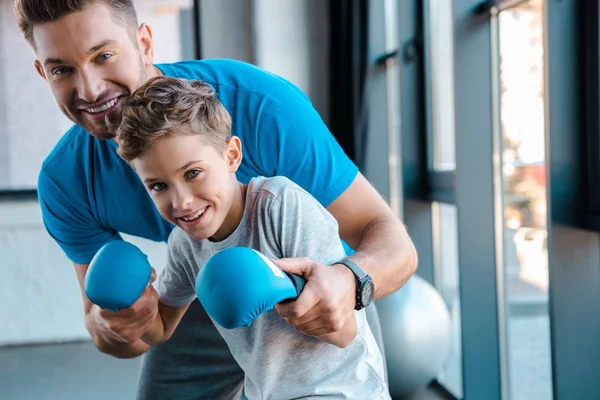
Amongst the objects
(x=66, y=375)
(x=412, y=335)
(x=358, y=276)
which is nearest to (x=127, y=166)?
(x=358, y=276)

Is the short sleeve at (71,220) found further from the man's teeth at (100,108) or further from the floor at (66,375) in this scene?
the floor at (66,375)

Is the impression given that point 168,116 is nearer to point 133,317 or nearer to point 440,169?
point 133,317

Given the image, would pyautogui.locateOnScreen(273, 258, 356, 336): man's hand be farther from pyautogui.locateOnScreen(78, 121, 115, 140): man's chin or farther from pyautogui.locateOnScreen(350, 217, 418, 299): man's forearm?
pyautogui.locateOnScreen(78, 121, 115, 140): man's chin

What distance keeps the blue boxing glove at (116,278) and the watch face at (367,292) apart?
1.35 ft

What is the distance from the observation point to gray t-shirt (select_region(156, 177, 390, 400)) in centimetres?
130

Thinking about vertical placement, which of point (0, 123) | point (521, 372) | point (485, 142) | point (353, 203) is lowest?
point (521, 372)

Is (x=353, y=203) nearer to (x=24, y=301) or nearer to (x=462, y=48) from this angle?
(x=462, y=48)

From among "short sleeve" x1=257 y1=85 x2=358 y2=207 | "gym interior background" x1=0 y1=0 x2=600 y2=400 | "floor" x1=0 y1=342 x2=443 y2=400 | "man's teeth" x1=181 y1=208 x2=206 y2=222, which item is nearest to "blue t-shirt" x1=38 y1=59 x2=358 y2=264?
"short sleeve" x1=257 y1=85 x2=358 y2=207

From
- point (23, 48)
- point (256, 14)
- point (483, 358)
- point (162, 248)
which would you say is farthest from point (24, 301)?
point (483, 358)

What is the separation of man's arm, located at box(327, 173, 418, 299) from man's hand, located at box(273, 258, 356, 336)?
52 mm

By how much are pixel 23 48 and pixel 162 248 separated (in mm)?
1482

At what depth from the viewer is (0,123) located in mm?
4656

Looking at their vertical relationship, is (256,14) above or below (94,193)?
above

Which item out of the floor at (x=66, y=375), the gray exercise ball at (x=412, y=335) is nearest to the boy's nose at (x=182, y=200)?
the gray exercise ball at (x=412, y=335)
